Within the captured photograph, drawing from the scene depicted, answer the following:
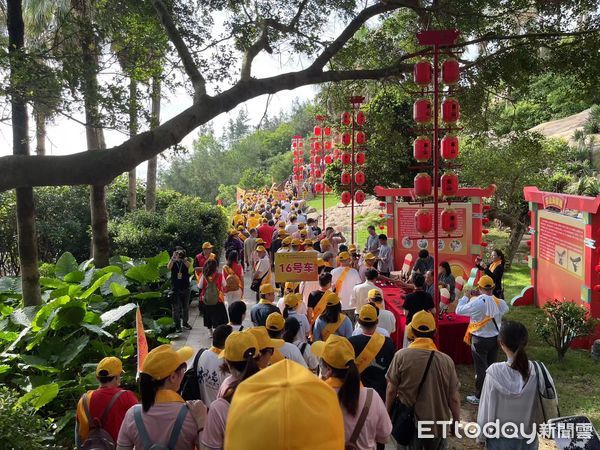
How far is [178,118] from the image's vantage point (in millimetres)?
5918

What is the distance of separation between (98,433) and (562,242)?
29.3ft

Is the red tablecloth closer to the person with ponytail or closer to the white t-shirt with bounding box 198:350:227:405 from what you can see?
the person with ponytail

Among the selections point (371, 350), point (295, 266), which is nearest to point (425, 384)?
point (371, 350)

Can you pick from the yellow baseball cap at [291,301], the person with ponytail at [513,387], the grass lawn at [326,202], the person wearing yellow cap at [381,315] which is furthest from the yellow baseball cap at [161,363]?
the grass lawn at [326,202]

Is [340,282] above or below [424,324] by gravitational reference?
below

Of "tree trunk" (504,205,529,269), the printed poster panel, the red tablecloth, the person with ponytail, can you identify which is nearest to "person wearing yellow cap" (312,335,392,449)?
the person with ponytail

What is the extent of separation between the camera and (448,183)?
26.6ft

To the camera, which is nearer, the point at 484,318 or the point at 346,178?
the point at 484,318

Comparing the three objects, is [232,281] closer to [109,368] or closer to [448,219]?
[448,219]

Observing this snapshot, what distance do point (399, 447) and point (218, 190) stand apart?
47.7m

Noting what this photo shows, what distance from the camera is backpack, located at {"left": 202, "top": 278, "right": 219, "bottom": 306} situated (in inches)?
320

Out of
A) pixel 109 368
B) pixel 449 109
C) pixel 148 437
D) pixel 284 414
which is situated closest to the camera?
pixel 284 414

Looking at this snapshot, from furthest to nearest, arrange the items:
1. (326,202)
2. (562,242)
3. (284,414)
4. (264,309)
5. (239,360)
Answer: (326,202)
(562,242)
(264,309)
(239,360)
(284,414)

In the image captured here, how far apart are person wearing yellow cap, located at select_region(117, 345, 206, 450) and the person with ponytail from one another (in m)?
2.02
